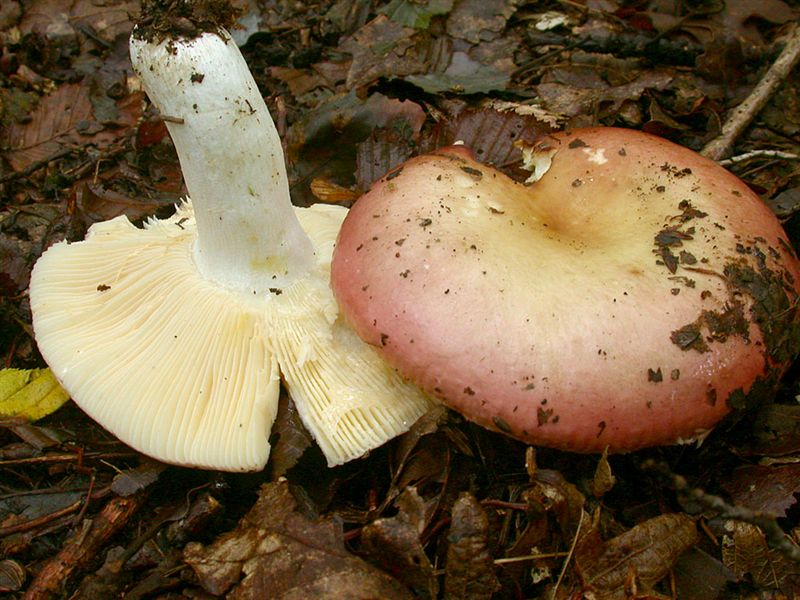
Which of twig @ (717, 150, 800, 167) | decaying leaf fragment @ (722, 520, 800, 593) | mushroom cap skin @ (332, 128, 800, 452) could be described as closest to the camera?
mushroom cap skin @ (332, 128, 800, 452)

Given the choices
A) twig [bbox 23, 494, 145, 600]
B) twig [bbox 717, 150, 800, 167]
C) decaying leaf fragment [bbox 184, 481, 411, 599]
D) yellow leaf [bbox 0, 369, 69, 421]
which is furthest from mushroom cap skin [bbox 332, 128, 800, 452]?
yellow leaf [bbox 0, 369, 69, 421]

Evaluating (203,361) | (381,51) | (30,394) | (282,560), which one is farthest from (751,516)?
(381,51)

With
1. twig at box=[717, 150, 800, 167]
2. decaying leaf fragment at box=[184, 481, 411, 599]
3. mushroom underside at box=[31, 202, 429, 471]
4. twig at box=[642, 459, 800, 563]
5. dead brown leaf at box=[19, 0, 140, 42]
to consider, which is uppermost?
twig at box=[717, 150, 800, 167]

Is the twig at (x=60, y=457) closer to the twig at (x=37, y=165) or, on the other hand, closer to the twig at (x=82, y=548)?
the twig at (x=82, y=548)

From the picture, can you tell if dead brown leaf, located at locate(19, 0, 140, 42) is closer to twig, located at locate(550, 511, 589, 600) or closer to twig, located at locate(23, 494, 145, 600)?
twig, located at locate(23, 494, 145, 600)

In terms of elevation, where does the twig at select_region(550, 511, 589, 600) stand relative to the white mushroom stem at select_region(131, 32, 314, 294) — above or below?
below

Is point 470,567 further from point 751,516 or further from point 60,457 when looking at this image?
point 60,457

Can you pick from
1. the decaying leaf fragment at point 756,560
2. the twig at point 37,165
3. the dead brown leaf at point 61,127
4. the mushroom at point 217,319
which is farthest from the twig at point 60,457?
the decaying leaf fragment at point 756,560

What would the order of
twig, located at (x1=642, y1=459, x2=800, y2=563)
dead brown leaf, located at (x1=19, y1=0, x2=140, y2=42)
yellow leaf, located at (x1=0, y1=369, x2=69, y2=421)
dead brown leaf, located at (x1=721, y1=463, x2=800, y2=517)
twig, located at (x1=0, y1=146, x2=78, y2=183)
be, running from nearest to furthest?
twig, located at (x1=642, y1=459, x2=800, y2=563) < dead brown leaf, located at (x1=721, y1=463, x2=800, y2=517) < yellow leaf, located at (x1=0, y1=369, x2=69, y2=421) < twig, located at (x1=0, y1=146, x2=78, y2=183) < dead brown leaf, located at (x1=19, y1=0, x2=140, y2=42)

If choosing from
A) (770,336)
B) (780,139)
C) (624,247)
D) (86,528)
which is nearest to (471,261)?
(624,247)
